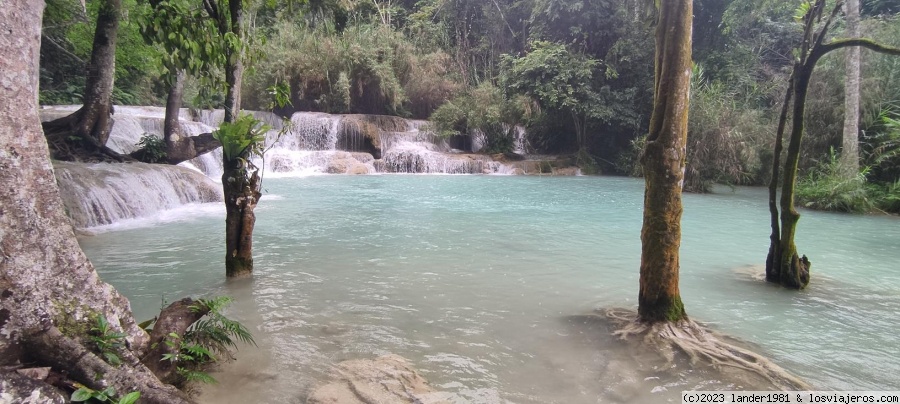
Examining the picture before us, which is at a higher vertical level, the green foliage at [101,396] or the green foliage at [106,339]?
the green foliage at [106,339]

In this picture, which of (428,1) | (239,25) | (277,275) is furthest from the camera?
(428,1)

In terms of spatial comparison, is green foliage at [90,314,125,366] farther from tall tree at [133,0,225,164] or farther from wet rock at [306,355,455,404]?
tall tree at [133,0,225,164]

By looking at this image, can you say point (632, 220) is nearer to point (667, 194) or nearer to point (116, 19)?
point (667, 194)

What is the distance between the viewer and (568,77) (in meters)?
21.3

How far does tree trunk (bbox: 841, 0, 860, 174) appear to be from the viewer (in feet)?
40.1

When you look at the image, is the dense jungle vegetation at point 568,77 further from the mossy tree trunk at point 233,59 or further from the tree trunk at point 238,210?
the tree trunk at point 238,210

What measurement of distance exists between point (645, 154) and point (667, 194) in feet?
1.08

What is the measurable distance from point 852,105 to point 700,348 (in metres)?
13.0

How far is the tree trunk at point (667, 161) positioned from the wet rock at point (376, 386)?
1.77 metres

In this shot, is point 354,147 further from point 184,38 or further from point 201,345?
point 201,345

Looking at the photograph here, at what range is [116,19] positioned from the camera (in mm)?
9969

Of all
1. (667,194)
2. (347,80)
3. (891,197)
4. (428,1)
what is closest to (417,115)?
(347,80)

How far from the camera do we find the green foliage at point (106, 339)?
2094 mm

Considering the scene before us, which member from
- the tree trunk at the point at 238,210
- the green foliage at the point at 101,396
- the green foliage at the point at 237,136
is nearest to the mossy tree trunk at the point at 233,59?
the green foliage at the point at 237,136
